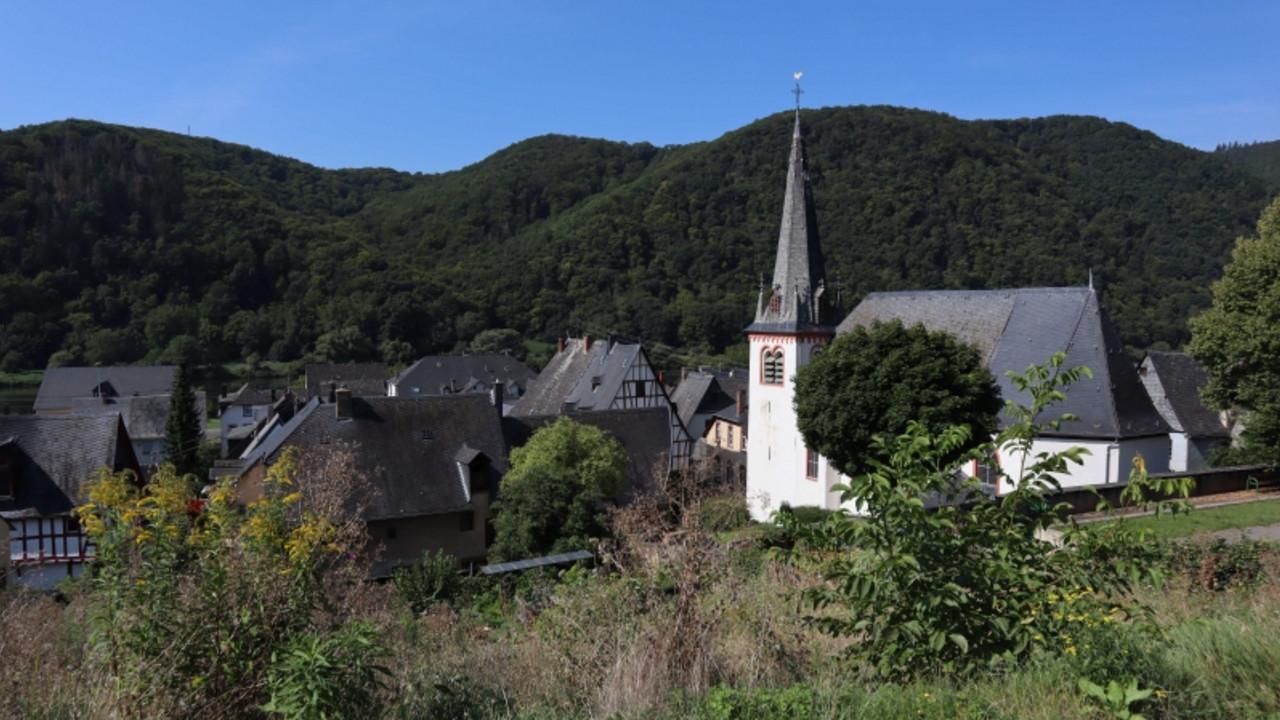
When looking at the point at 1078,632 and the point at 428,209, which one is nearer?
the point at 1078,632

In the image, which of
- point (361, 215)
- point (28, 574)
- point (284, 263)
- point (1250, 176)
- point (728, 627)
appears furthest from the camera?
point (361, 215)

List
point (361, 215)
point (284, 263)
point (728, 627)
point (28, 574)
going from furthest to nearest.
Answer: point (361, 215) < point (284, 263) < point (28, 574) < point (728, 627)

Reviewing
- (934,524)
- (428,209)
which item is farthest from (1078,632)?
(428,209)

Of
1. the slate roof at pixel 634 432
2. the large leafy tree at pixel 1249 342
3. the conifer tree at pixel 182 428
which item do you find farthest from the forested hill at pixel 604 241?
the conifer tree at pixel 182 428

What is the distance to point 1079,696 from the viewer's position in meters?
3.94

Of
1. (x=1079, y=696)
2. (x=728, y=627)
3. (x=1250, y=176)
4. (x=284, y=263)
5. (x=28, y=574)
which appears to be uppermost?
(x=1250, y=176)

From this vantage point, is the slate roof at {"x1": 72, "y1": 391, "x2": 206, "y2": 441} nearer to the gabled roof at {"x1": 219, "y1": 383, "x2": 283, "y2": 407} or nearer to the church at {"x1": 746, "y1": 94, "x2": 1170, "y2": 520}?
the gabled roof at {"x1": 219, "y1": 383, "x2": 283, "y2": 407}

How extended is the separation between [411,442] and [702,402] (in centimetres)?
2394

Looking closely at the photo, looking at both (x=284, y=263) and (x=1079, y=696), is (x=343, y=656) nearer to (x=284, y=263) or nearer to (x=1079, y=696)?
(x=1079, y=696)

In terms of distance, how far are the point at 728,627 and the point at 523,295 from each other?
97.4 metres

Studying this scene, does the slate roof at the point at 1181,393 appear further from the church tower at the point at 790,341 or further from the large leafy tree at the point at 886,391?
the church tower at the point at 790,341

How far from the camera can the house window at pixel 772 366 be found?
2900cm

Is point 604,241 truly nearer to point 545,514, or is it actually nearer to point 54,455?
point 54,455

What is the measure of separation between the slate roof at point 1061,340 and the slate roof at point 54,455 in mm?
22854
